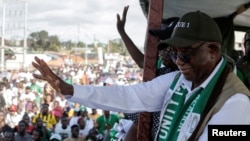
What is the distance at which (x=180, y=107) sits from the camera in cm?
168

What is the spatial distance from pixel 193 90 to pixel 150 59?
0.52 metres

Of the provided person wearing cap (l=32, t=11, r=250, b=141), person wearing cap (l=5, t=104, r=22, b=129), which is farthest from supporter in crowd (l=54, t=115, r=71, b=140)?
person wearing cap (l=32, t=11, r=250, b=141)

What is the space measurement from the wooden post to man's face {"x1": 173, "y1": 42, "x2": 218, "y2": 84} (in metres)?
0.48

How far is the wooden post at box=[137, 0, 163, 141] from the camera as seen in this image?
2.09 m

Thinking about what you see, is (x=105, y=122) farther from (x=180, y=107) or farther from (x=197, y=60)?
(x=197, y=60)

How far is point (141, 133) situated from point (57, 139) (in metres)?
5.65

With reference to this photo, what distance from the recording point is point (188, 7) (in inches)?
121

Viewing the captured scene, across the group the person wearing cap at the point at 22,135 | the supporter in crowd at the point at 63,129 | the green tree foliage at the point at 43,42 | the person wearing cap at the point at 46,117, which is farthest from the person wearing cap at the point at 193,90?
the green tree foliage at the point at 43,42

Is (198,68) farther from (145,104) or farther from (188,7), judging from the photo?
(188,7)

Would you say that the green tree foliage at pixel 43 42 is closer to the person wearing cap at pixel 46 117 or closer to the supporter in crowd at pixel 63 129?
the person wearing cap at pixel 46 117

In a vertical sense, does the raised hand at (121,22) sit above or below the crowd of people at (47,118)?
above

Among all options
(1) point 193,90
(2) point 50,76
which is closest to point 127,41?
(2) point 50,76

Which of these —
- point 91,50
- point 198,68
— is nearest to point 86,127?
point 198,68

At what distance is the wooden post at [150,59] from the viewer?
2.09 m
